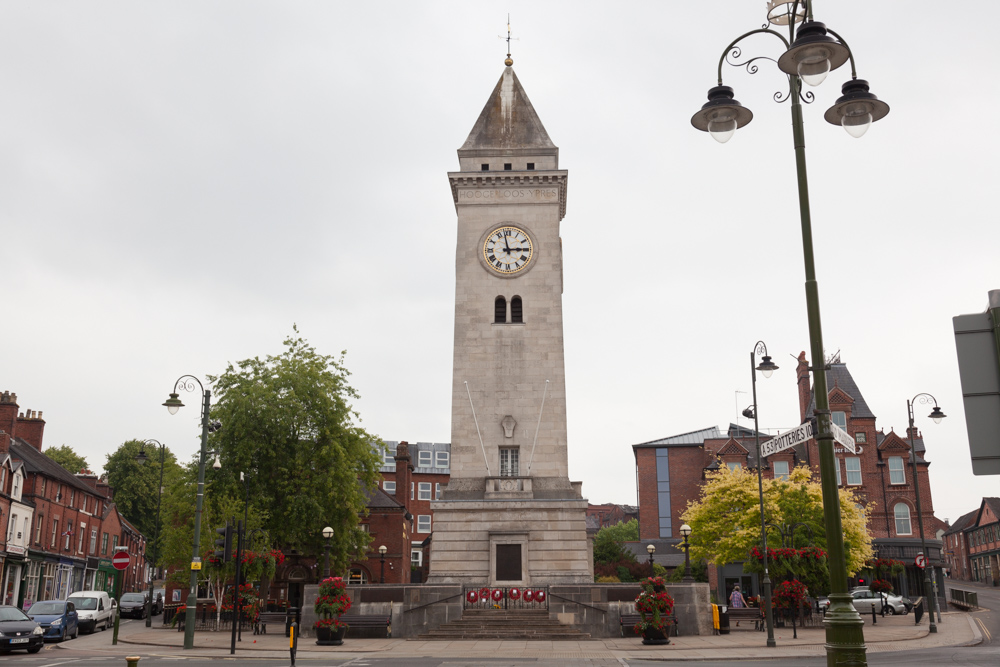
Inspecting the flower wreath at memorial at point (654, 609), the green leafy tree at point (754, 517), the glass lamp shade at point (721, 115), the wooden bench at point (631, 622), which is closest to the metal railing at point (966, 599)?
the green leafy tree at point (754, 517)

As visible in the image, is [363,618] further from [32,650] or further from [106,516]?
[106,516]

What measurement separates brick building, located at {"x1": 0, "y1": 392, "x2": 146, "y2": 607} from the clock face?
3061 cm

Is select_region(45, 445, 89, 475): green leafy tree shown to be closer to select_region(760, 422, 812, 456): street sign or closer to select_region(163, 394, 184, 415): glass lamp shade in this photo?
select_region(163, 394, 184, 415): glass lamp shade

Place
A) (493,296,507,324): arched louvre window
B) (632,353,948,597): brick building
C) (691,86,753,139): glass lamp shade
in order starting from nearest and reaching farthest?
(691,86,753,139): glass lamp shade → (493,296,507,324): arched louvre window → (632,353,948,597): brick building

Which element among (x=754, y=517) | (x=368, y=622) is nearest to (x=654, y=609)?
(x=368, y=622)

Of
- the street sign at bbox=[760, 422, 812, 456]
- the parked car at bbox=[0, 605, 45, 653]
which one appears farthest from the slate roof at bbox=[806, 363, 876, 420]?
the parked car at bbox=[0, 605, 45, 653]

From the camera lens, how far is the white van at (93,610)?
39.6 m

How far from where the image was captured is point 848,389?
216 ft

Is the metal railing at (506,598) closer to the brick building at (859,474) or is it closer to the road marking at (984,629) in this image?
the road marking at (984,629)

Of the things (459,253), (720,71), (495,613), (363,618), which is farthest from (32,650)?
(720,71)

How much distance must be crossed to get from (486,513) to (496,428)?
4.15m

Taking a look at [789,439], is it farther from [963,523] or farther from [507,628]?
[963,523]

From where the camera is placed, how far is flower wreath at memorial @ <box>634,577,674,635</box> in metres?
29.7

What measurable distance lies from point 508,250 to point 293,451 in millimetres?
16874
